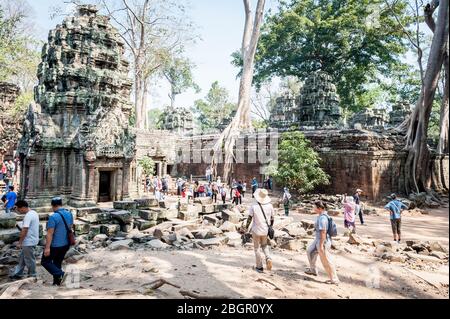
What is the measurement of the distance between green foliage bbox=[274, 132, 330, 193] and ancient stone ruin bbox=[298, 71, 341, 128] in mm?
9609

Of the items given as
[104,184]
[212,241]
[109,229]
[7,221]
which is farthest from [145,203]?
[212,241]

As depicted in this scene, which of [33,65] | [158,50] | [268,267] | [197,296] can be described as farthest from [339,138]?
[33,65]

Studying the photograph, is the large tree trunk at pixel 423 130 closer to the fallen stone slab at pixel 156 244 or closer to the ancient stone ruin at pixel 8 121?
the fallen stone slab at pixel 156 244

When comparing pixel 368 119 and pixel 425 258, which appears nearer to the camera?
pixel 425 258

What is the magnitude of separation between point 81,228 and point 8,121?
1844cm

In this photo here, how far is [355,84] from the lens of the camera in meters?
29.1

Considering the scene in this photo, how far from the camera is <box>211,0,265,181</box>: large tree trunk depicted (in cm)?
1956

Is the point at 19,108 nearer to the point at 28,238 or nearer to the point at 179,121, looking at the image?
the point at 179,121

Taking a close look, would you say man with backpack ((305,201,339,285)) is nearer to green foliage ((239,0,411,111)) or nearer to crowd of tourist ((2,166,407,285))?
crowd of tourist ((2,166,407,285))

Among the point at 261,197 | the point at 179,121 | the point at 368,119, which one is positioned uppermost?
the point at 179,121

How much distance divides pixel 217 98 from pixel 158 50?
67.4 ft

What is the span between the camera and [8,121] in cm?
2153

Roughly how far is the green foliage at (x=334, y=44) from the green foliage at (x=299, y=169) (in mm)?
17046
